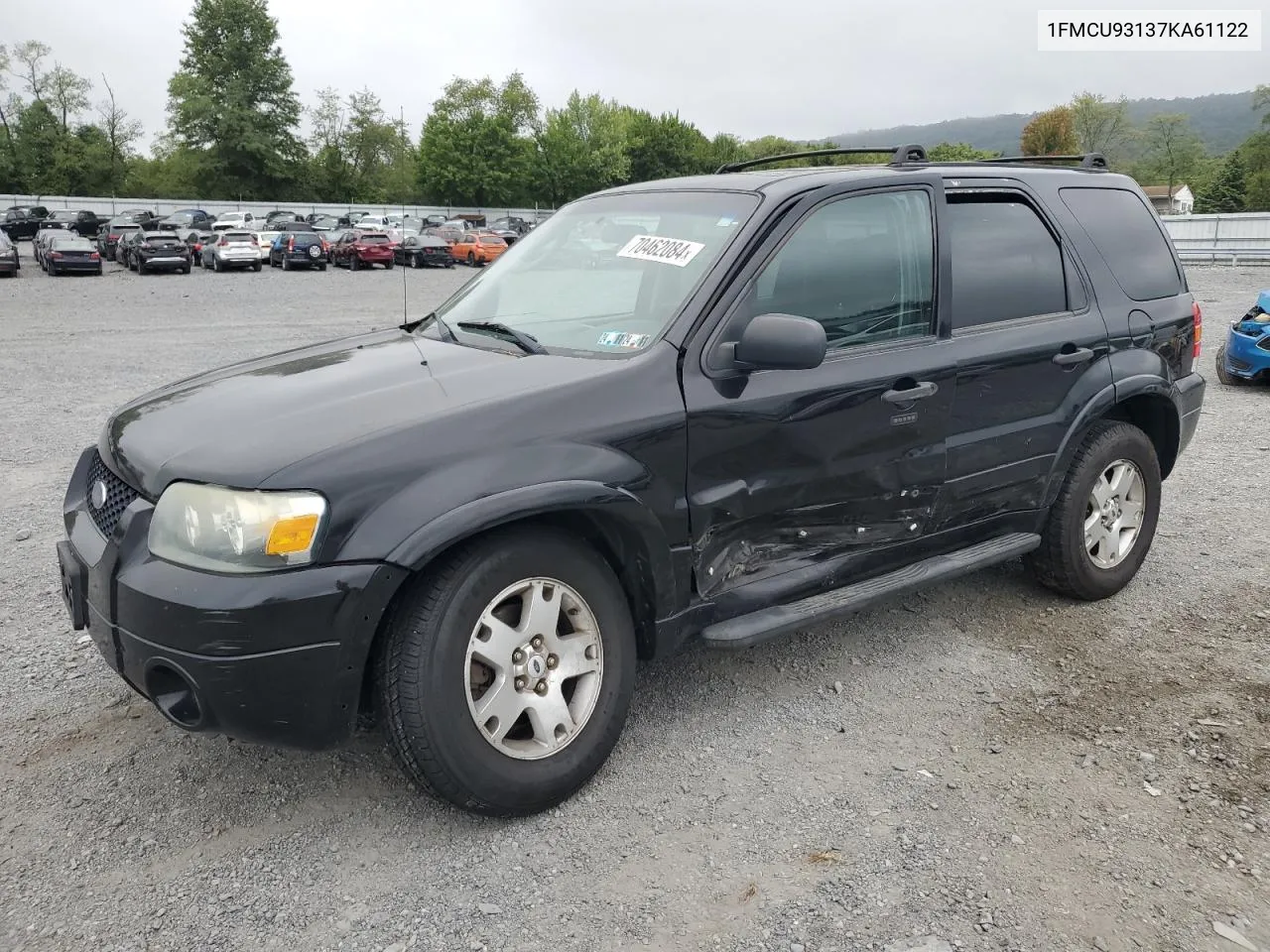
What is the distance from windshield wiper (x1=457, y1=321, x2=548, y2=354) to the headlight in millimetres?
1024

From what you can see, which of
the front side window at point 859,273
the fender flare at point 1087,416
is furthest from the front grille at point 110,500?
the fender flare at point 1087,416

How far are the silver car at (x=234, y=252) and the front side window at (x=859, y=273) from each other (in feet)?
107

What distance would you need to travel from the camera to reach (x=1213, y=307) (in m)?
17.4

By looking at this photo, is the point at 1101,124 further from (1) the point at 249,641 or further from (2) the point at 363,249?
(1) the point at 249,641

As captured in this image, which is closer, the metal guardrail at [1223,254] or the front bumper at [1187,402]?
the front bumper at [1187,402]

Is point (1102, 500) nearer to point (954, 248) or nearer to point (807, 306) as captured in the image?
point (954, 248)

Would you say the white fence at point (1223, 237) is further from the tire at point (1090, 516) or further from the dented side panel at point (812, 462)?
the dented side panel at point (812, 462)

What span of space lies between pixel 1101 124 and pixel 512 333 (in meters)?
102

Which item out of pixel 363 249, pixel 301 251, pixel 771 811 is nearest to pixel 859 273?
pixel 771 811

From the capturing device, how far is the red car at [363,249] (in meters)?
35.1

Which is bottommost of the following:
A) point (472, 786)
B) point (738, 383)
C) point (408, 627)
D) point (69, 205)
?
point (472, 786)

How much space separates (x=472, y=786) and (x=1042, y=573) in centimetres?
288

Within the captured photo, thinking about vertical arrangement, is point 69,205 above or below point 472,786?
above

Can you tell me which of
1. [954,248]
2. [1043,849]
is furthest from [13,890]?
[954,248]
